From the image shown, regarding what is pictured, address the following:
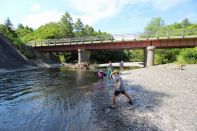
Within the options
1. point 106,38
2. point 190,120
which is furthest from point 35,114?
point 106,38

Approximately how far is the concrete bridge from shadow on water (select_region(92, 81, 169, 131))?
2995 cm

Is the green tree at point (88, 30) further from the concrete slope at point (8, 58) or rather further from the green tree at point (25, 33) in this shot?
the concrete slope at point (8, 58)

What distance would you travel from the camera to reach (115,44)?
53938 millimetres

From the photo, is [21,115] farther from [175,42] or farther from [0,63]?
[175,42]

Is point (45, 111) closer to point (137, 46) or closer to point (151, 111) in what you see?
point (151, 111)

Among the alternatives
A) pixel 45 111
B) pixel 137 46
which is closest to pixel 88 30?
pixel 137 46

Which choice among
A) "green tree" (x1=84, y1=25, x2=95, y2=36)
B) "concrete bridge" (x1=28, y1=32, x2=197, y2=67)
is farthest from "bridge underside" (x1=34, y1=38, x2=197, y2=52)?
"green tree" (x1=84, y1=25, x2=95, y2=36)

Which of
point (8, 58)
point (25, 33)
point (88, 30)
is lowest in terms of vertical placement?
point (8, 58)

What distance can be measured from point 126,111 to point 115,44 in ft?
136

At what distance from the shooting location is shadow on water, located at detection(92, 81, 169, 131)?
10.8 m

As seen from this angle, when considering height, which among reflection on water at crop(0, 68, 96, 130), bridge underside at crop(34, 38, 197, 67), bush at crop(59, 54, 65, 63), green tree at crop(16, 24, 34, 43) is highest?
green tree at crop(16, 24, 34, 43)

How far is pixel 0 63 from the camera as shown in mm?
39594

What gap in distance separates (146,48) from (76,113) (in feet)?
126

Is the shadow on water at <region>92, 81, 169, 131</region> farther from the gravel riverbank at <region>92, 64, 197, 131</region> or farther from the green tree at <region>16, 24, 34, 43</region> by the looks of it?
the green tree at <region>16, 24, 34, 43</region>
